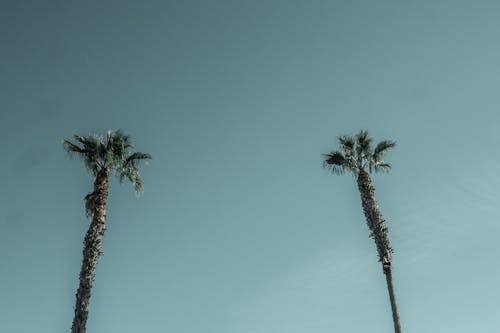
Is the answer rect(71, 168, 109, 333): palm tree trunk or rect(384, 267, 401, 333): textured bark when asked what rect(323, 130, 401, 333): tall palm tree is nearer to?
rect(384, 267, 401, 333): textured bark

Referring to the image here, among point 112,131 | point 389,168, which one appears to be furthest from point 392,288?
point 112,131

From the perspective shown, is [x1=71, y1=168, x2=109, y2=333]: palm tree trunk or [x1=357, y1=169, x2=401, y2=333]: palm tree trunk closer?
[x1=71, y1=168, x2=109, y2=333]: palm tree trunk

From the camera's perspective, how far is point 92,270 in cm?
2386

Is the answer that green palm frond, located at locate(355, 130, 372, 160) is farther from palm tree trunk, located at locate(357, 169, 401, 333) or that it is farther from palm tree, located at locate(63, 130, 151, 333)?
palm tree, located at locate(63, 130, 151, 333)

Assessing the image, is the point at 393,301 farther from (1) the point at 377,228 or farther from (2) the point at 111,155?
(2) the point at 111,155

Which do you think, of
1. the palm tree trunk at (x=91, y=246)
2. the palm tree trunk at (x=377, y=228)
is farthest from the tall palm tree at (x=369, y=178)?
the palm tree trunk at (x=91, y=246)

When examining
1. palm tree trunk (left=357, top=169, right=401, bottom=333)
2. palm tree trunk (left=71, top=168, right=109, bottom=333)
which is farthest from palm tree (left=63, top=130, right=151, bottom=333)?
palm tree trunk (left=357, top=169, right=401, bottom=333)

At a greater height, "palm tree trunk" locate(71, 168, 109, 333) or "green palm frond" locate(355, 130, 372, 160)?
"green palm frond" locate(355, 130, 372, 160)

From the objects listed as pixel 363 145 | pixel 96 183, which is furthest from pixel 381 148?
pixel 96 183

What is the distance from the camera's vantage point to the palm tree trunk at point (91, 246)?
2256 cm

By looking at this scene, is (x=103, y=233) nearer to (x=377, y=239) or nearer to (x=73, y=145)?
(x=73, y=145)

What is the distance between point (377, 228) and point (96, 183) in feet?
52.5

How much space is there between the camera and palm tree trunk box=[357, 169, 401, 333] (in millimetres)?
29234

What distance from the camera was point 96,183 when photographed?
27.2 meters
